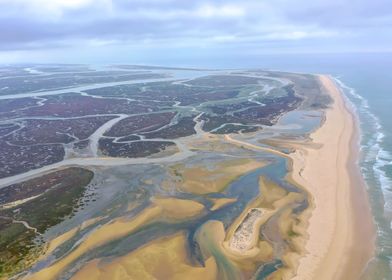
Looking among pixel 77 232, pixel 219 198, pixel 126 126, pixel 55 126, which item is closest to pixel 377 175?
pixel 219 198

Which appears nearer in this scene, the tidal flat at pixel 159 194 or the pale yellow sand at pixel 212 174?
the tidal flat at pixel 159 194

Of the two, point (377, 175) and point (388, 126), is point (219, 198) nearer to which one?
point (377, 175)

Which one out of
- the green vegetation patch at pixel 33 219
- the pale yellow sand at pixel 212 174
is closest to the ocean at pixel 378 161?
the pale yellow sand at pixel 212 174

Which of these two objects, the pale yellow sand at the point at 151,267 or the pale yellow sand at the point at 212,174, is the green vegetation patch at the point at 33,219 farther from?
the pale yellow sand at the point at 212,174

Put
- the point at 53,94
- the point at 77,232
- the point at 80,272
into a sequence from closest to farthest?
the point at 80,272, the point at 77,232, the point at 53,94

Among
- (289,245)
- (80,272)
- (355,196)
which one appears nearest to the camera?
(80,272)

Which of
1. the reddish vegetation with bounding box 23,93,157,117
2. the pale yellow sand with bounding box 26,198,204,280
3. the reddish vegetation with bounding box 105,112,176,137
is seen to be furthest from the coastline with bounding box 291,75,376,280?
the reddish vegetation with bounding box 23,93,157,117

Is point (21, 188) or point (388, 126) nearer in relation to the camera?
point (21, 188)
